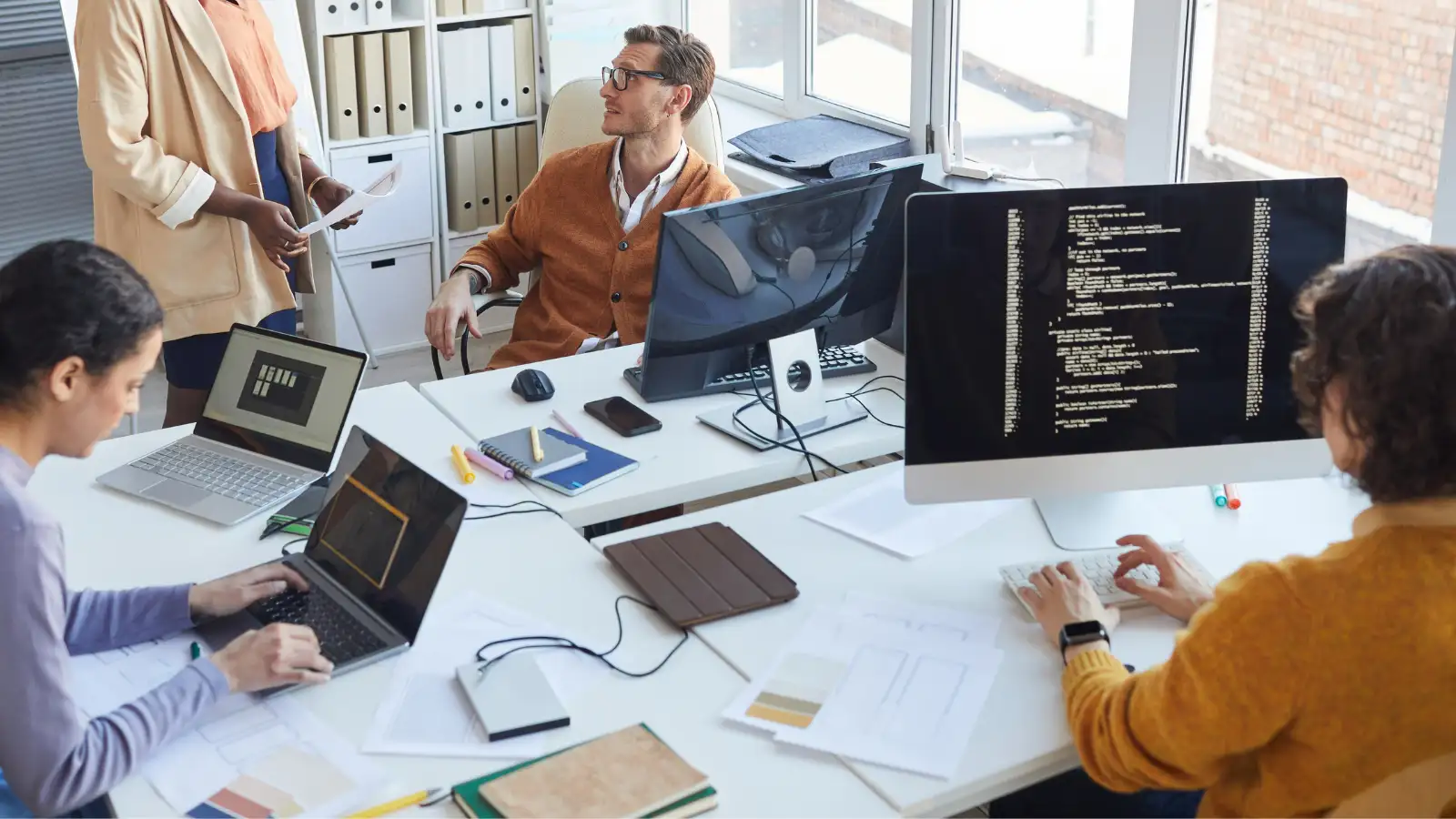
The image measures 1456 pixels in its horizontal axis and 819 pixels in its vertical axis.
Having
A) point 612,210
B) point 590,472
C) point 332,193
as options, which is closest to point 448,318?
point 612,210

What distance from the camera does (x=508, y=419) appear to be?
7.82 ft

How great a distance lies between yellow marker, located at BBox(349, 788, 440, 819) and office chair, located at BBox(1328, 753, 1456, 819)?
931mm

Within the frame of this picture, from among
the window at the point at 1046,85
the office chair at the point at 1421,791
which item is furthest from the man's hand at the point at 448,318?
the office chair at the point at 1421,791

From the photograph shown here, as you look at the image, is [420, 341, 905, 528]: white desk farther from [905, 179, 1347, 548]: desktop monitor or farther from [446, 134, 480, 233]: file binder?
[446, 134, 480, 233]: file binder

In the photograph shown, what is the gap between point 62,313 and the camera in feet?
4.91

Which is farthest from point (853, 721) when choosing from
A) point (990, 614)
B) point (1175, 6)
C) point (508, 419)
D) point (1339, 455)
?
point (1175, 6)

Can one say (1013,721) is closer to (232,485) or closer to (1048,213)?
(1048,213)

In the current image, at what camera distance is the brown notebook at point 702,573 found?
5.82 ft

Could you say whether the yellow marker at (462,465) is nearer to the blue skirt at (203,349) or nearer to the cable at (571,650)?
the cable at (571,650)

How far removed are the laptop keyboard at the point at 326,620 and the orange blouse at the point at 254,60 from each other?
163 cm

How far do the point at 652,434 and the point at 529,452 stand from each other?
22cm

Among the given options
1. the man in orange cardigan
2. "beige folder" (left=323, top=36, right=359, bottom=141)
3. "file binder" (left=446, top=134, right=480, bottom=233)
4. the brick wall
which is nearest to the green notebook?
the man in orange cardigan

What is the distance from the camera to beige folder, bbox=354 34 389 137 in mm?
4180

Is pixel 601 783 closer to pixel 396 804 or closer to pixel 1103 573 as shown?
pixel 396 804
